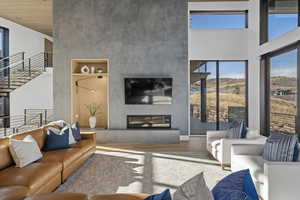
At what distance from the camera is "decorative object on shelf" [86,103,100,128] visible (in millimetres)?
7266

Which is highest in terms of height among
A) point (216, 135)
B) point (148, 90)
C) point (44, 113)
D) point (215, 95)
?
point (148, 90)

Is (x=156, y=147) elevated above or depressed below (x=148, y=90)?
below

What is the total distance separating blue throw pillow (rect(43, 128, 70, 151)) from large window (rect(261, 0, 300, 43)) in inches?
208

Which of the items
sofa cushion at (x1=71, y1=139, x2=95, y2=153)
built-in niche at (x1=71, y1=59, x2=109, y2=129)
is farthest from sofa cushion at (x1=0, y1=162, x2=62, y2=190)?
built-in niche at (x1=71, y1=59, x2=109, y2=129)

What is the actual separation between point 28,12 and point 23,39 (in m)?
2.19

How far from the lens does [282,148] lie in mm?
3176

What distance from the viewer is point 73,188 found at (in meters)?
3.48

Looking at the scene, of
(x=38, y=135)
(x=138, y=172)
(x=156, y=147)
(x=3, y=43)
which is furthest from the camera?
(x=3, y=43)

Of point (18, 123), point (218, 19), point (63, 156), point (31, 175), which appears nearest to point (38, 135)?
point (63, 156)

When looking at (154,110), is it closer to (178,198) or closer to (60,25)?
(60,25)

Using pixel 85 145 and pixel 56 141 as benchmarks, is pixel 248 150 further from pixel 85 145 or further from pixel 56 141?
pixel 56 141

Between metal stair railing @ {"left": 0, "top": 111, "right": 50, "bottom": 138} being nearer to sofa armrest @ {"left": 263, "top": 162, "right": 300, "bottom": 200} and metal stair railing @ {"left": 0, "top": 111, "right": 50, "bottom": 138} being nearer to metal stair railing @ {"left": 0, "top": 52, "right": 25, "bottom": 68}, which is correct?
metal stair railing @ {"left": 0, "top": 52, "right": 25, "bottom": 68}

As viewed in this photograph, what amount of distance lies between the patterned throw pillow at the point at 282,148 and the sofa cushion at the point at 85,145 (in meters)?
3.12

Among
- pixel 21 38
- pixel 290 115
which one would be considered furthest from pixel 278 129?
pixel 21 38
